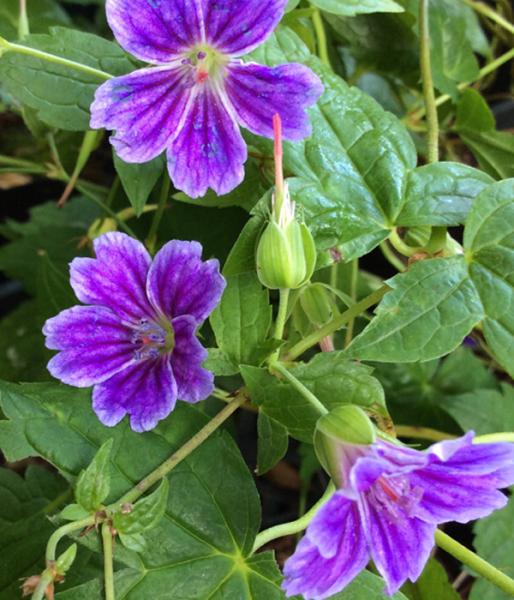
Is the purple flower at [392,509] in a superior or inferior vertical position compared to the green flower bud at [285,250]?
inferior

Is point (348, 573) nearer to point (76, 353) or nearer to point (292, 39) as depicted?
point (76, 353)

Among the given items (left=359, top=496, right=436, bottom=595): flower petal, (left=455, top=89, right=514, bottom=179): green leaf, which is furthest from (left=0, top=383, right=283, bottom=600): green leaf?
(left=455, top=89, right=514, bottom=179): green leaf

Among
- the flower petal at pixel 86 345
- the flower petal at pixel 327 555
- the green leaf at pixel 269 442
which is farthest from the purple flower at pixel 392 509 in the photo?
the flower petal at pixel 86 345

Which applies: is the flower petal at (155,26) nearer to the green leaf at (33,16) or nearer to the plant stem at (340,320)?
the plant stem at (340,320)

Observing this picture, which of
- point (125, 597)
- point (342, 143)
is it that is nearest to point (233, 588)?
point (125, 597)

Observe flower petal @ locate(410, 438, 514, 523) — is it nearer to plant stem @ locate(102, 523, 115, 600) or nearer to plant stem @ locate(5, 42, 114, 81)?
plant stem @ locate(102, 523, 115, 600)

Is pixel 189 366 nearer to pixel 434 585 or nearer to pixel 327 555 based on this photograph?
pixel 327 555
